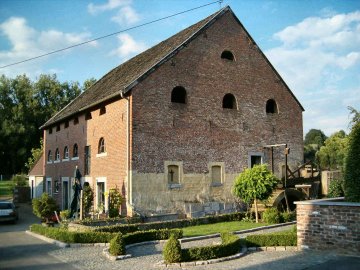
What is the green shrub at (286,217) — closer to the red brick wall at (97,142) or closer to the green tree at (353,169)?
the green tree at (353,169)

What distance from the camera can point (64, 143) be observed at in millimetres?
27844

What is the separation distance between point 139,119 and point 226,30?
8.50 metres

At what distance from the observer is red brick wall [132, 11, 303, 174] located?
62.7ft

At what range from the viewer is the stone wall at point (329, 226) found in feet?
34.2

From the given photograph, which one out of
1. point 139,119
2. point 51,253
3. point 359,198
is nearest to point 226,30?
point 139,119

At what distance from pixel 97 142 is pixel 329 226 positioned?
1494 centimetres

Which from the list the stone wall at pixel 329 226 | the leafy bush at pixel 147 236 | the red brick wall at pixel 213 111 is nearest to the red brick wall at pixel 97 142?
the red brick wall at pixel 213 111

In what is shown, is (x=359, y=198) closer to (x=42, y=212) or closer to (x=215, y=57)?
(x=215, y=57)

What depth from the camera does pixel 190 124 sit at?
2055 centimetres

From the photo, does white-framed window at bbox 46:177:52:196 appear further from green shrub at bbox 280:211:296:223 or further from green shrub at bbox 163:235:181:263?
green shrub at bbox 163:235:181:263

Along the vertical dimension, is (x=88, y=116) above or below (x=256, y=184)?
above

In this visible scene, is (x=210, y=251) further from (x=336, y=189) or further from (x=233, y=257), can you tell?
(x=336, y=189)

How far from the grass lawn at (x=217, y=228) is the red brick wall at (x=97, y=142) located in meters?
4.20

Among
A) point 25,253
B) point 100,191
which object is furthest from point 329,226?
point 100,191
